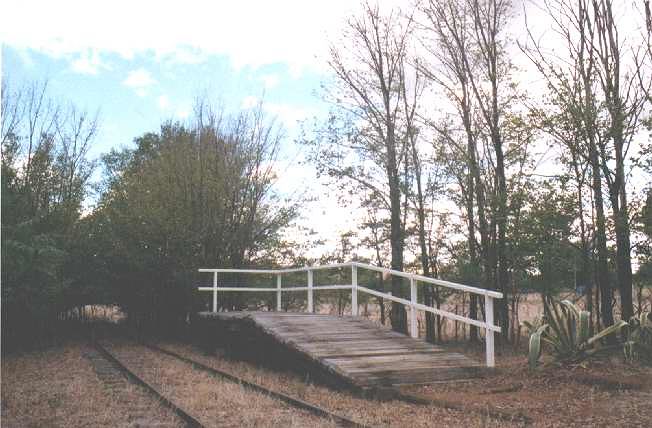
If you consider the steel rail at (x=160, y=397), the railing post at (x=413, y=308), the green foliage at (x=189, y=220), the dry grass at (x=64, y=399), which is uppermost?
the green foliage at (x=189, y=220)

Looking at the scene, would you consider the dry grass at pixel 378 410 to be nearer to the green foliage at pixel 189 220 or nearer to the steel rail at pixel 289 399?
the steel rail at pixel 289 399

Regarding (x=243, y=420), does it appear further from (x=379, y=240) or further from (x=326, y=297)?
(x=326, y=297)

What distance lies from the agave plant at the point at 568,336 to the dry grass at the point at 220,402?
327 centimetres

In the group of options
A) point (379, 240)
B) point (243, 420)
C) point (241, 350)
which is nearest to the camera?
point (243, 420)

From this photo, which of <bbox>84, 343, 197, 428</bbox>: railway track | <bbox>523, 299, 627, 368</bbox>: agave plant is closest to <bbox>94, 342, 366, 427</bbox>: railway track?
<bbox>84, 343, 197, 428</bbox>: railway track

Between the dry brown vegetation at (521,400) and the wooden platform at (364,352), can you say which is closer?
the dry brown vegetation at (521,400)

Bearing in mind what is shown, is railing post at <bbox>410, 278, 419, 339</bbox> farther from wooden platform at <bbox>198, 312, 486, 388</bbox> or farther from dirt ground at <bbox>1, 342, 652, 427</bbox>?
dirt ground at <bbox>1, 342, 652, 427</bbox>

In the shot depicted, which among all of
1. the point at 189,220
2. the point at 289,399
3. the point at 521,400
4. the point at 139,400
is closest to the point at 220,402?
the point at 289,399

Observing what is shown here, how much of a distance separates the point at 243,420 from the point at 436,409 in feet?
6.90

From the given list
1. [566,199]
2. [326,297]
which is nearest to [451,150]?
[566,199]

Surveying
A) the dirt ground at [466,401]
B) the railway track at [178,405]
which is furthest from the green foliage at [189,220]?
the dirt ground at [466,401]

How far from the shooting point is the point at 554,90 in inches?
562

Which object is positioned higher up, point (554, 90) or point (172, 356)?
point (554, 90)

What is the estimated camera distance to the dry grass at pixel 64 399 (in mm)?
6984
